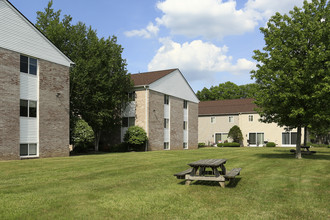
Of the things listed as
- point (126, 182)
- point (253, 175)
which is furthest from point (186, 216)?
point (253, 175)

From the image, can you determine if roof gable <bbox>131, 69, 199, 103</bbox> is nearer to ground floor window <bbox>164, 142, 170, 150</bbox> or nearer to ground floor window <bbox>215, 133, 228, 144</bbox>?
ground floor window <bbox>164, 142, 170, 150</bbox>

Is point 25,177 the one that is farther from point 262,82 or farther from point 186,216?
point 262,82

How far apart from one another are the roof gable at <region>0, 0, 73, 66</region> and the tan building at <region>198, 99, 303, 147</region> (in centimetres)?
3354

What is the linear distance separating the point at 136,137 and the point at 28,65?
12659mm

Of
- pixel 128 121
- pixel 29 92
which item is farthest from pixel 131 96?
pixel 29 92

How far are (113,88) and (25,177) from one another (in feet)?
64.8

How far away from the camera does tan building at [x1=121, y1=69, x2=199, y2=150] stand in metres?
32.3

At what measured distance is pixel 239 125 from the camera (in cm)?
4944

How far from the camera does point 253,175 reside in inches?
466

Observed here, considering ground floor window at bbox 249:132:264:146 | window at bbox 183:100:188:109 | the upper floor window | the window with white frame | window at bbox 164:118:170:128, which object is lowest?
ground floor window at bbox 249:132:264:146

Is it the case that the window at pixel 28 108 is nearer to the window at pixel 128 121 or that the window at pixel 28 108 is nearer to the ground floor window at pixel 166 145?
the window at pixel 128 121

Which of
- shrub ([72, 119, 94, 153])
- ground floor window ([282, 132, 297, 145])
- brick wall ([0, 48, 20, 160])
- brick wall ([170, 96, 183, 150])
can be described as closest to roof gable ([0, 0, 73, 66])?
brick wall ([0, 48, 20, 160])

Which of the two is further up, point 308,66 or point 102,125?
point 308,66

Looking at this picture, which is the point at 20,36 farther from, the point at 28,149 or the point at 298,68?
the point at 298,68
